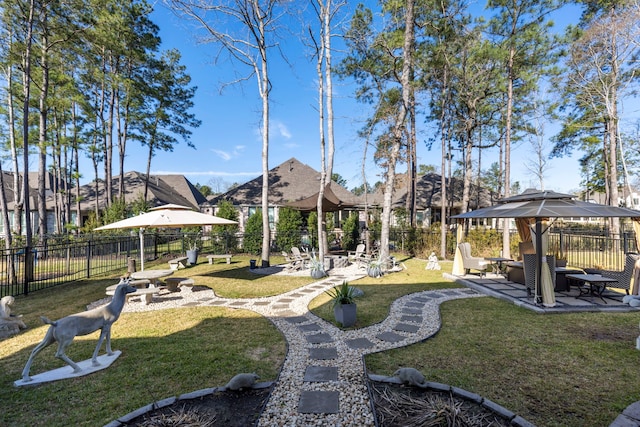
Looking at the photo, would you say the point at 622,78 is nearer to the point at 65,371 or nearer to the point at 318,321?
the point at 318,321

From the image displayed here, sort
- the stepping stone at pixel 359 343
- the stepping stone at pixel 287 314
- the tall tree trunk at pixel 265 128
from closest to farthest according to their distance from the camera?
the stepping stone at pixel 359 343
the stepping stone at pixel 287 314
the tall tree trunk at pixel 265 128

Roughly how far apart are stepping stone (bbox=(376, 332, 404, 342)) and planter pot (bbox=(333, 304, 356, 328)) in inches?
23.6

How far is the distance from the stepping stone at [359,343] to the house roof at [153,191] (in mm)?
20486

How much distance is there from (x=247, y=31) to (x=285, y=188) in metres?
11.7

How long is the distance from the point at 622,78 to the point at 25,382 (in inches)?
889

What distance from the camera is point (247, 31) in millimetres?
11164

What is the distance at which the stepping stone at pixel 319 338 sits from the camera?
4296 millimetres

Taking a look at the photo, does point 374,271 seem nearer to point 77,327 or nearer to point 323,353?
point 323,353

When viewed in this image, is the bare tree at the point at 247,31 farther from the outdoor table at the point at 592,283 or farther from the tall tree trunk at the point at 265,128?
the outdoor table at the point at 592,283

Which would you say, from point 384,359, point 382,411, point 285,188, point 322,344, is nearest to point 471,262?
point 384,359

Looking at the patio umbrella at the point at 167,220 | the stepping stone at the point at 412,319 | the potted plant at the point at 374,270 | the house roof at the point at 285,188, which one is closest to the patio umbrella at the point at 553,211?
the stepping stone at the point at 412,319

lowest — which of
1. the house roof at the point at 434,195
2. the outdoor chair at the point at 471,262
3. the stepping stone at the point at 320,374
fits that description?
the stepping stone at the point at 320,374

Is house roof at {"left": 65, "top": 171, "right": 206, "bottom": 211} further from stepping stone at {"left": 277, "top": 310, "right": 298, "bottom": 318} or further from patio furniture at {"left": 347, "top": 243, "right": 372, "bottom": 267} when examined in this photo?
stepping stone at {"left": 277, "top": 310, "right": 298, "bottom": 318}

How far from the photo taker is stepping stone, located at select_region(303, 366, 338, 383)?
320 cm
